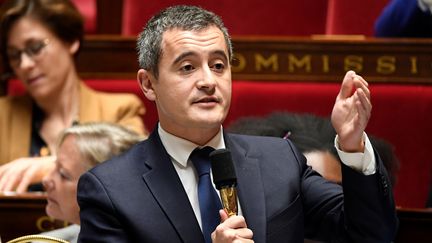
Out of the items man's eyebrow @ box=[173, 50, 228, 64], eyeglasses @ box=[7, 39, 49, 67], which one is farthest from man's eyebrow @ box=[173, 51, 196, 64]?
eyeglasses @ box=[7, 39, 49, 67]

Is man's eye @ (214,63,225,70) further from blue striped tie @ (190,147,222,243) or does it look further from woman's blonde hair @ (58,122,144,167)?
woman's blonde hair @ (58,122,144,167)

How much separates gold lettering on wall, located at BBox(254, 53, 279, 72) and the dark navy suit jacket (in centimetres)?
54

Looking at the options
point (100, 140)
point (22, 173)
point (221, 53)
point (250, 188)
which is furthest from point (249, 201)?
point (22, 173)

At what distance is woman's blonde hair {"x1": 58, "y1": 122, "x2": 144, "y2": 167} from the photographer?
95 centimetres

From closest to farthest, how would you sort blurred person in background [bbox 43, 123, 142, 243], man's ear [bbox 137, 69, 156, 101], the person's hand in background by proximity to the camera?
man's ear [bbox 137, 69, 156, 101], blurred person in background [bbox 43, 123, 142, 243], the person's hand in background

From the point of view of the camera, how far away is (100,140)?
0.96m

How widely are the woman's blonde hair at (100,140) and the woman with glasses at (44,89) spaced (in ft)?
0.68

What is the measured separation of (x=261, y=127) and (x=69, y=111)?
1.21 feet

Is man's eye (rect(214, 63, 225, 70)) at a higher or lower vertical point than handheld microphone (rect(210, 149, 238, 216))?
higher

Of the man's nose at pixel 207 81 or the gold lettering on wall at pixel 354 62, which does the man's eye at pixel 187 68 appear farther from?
the gold lettering on wall at pixel 354 62

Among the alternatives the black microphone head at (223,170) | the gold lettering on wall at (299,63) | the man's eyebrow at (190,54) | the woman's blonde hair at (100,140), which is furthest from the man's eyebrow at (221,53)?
the gold lettering on wall at (299,63)

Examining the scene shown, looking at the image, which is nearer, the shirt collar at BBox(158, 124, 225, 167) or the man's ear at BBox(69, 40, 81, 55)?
the shirt collar at BBox(158, 124, 225, 167)

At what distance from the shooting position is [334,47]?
4.07 ft

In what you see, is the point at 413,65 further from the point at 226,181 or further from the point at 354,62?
the point at 226,181
